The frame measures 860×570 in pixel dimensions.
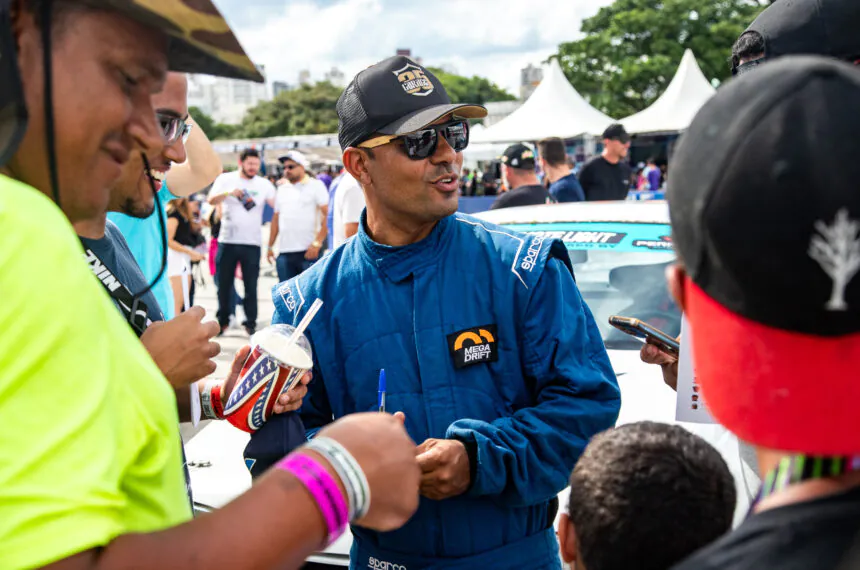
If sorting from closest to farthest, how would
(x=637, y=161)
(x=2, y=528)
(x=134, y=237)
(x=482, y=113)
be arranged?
(x=2, y=528) < (x=482, y=113) < (x=134, y=237) < (x=637, y=161)

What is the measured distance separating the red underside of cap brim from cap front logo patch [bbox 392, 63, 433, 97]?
153cm

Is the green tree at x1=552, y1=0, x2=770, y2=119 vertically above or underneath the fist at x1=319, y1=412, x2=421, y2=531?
above

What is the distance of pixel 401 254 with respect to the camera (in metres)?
2.21

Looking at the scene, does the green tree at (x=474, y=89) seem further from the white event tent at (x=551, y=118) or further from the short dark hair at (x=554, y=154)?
the short dark hair at (x=554, y=154)

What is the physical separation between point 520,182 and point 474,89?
321 ft

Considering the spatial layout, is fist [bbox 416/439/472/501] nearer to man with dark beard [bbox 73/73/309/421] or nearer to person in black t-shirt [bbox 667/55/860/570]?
man with dark beard [bbox 73/73/309/421]

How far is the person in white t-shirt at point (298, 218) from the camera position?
899 cm

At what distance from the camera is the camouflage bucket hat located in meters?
1.11

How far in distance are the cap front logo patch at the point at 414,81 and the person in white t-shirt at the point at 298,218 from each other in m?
6.68

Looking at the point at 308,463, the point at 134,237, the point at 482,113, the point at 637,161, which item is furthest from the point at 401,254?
the point at 637,161

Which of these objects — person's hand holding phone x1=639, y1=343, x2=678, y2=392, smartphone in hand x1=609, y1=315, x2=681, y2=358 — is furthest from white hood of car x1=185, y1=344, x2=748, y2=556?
smartphone in hand x1=609, y1=315, x2=681, y2=358

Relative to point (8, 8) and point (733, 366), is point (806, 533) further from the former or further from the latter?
point (8, 8)

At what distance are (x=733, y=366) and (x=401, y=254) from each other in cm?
137

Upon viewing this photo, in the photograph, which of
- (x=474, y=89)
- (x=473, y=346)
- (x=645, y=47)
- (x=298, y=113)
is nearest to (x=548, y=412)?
(x=473, y=346)
